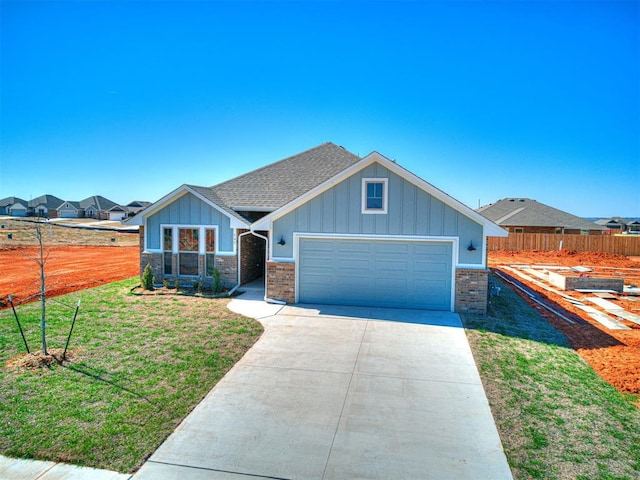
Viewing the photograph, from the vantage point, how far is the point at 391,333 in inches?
369

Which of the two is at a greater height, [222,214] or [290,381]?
[222,214]

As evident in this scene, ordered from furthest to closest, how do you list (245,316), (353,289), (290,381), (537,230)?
(537,230), (353,289), (245,316), (290,381)

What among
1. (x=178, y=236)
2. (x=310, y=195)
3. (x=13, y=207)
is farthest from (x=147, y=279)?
(x=13, y=207)

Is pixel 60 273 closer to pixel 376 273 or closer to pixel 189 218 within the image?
pixel 189 218

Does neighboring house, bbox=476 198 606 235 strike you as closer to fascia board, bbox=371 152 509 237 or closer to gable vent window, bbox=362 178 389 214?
fascia board, bbox=371 152 509 237

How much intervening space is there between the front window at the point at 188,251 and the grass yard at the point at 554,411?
975 centimetres

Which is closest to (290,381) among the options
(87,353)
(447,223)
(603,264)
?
(87,353)

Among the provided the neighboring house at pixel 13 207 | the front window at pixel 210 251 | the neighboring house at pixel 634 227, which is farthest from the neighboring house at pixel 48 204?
the neighboring house at pixel 634 227

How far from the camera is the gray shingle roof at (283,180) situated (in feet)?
50.3

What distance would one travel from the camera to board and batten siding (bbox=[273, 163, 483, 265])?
1090 centimetres

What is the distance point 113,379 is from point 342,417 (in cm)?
395

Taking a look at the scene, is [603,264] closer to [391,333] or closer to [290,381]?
[391,333]

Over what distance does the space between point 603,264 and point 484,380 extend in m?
25.9

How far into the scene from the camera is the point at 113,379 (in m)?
6.60
